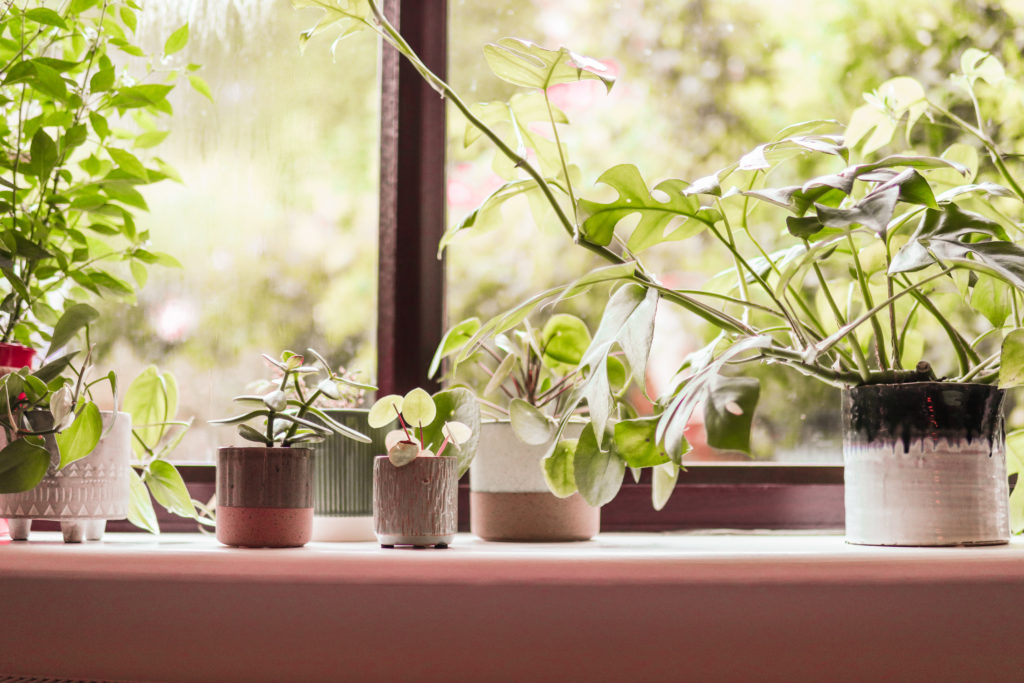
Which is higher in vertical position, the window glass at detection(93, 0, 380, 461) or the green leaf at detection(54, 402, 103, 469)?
the window glass at detection(93, 0, 380, 461)

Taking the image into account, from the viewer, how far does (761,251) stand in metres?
0.86

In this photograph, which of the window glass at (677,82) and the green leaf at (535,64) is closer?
the green leaf at (535,64)

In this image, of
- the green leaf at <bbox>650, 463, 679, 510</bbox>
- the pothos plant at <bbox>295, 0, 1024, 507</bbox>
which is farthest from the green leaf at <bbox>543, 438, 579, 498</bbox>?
the green leaf at <bbox>650, 463, 679, 510</bbox>

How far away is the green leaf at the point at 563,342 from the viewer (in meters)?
1.02

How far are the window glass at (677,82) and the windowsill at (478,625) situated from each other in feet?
1.44

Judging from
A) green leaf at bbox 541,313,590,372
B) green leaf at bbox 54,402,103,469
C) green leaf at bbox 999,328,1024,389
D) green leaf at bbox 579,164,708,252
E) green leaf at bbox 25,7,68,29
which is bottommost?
green leaf at bbox 54,402,103,469

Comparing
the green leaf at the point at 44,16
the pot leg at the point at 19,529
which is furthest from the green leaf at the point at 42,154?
the pot leg at the point at 19,529

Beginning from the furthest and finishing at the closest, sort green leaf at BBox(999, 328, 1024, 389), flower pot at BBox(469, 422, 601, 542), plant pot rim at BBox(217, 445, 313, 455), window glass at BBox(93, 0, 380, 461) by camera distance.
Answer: window glass at BBox(93, 0, 380, 461) → flower pot at BBox(469, 422, 601, 542) → plant pot rim at BBox(217, 445, 313, 455) → green leaf at BBox(999, 328, 1024, 389)

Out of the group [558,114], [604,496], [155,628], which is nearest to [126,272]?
[155,628]

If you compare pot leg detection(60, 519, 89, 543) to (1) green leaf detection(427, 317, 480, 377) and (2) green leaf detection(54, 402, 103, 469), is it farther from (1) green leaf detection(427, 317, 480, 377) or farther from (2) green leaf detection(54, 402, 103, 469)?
(1) green leaf detection(427, 317, 480, 377)

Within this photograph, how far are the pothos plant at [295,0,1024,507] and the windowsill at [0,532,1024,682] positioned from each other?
13 cm

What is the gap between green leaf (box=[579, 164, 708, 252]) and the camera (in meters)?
0.77

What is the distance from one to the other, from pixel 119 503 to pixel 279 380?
0.66 feet

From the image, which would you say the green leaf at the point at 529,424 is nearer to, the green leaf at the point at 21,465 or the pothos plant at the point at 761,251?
the pothos plant at the point at 761,251
